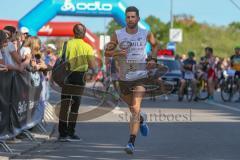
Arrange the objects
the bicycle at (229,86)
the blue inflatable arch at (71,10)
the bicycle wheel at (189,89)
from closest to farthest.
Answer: the bicycle at (229,86) → the bicycle wheel at (189,89) → the blue inflatable arch at (71,10)

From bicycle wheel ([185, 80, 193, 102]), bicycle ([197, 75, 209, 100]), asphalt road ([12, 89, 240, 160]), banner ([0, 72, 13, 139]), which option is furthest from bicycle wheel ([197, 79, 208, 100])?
banner ([0, 72, 13, 139])

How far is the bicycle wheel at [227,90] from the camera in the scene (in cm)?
2848

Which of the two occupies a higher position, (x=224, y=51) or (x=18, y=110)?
(x=18, y=110)

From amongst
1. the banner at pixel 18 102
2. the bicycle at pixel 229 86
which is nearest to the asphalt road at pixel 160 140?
the banner at pixel 18 102

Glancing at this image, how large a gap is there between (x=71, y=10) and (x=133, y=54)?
1982 cm

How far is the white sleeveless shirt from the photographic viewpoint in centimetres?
1198

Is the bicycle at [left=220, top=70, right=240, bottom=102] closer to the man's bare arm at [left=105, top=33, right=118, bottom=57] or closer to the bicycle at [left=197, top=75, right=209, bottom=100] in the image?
the bicycle at [left=197, top=75, right=209, bottom=100]

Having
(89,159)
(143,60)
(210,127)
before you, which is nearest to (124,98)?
(143,60)

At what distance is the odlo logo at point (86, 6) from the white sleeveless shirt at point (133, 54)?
19.5m

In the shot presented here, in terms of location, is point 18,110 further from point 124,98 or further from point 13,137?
point 124,98

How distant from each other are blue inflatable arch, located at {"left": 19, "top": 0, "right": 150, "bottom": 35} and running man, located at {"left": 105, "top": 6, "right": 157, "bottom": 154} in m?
18.6

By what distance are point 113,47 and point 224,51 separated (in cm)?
12285

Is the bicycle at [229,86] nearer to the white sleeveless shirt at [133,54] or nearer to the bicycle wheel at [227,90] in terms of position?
the bicycle wheel at [227,90]

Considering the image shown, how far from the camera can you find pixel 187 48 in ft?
414
